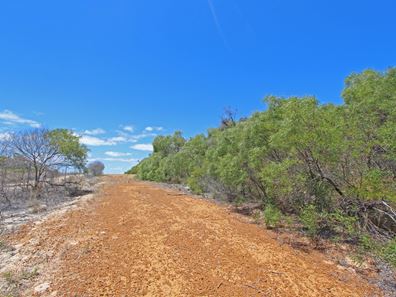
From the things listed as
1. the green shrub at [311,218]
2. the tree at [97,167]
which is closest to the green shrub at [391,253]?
the green shrub at [311,218]

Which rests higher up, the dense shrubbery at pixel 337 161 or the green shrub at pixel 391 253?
the dense shrubbery at pixel 337 161

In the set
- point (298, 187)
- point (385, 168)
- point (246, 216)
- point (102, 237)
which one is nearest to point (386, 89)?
point (385, 168)

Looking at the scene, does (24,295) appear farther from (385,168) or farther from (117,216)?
(385,168)

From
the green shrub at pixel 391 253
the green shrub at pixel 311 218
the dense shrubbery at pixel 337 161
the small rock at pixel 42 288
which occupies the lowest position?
the small rock at pixel 42 288

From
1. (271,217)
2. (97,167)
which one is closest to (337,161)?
(271,217)

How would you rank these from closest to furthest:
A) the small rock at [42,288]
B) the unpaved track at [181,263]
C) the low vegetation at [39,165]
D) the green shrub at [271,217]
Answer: the small rock at [42,288]
the unpaved track at [181,263]
the green shrub at [271,217]
the low vegetation at [39,165]

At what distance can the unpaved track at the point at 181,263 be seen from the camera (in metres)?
4.63

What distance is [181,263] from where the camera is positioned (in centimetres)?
567

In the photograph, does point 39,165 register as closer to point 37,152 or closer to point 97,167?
point 37,152

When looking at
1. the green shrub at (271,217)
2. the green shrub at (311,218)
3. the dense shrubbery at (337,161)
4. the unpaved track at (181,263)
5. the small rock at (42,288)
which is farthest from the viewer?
the green shrub at (271,217)

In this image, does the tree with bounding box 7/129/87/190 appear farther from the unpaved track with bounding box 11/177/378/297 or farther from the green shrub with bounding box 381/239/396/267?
the green shrub with bounding box 381/239/396/267

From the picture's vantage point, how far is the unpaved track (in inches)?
182

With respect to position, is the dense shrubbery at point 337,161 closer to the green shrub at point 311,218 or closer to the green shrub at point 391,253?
the green shrub at point 311,218

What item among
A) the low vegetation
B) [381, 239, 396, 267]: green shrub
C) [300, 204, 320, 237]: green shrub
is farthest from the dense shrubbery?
the low vegetation
